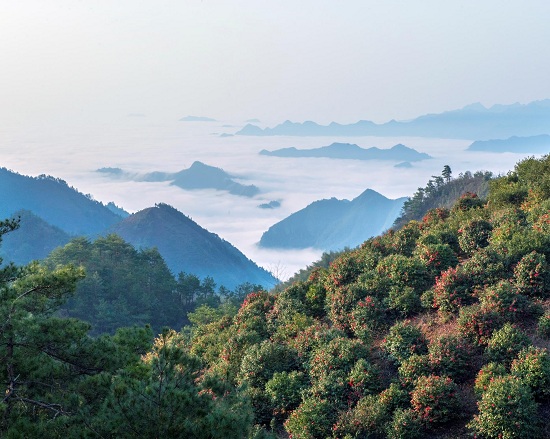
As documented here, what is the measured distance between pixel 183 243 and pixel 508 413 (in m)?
150

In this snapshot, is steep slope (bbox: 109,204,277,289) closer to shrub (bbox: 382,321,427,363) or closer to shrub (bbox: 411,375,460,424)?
shrub (bbox: 382,321,427,363)

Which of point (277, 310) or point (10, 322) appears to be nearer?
point (10, 322)

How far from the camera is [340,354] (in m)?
Result: 11.8

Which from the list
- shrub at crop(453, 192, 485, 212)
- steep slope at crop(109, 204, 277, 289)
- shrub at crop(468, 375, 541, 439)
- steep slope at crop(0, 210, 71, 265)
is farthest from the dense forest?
steep slope at crop(109, 204, 277, 289)

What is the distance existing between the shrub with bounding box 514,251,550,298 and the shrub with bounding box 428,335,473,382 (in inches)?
91.4

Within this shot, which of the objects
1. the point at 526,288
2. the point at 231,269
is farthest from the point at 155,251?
the point at 231,269

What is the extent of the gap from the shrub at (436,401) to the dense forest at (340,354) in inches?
0.9

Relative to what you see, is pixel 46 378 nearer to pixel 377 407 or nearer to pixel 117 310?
pixel 377 407

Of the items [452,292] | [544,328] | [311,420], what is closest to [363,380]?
[311,420]

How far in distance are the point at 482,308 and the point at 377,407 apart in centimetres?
297

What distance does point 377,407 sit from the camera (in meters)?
10.1

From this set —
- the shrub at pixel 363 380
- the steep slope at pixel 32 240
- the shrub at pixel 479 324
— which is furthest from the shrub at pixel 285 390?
the steep slope at pixel 32 240

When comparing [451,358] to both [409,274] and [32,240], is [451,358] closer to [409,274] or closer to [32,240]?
[409,274]

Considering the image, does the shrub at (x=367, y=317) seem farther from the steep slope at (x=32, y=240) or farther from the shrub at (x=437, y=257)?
the steep slope at (x=32, y=240)
